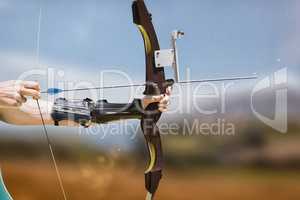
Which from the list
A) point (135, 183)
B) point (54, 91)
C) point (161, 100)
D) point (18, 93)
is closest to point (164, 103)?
point (161, 100)

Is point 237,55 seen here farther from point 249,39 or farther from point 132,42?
point 132,42

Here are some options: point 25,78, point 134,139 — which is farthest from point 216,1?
point 25,78

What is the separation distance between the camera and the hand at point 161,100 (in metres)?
1.84

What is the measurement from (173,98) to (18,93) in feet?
2.45

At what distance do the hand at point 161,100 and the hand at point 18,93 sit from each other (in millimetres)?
559

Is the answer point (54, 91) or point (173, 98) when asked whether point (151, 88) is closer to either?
point (173, 98)

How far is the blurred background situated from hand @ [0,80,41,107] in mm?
82

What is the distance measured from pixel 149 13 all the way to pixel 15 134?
908mm

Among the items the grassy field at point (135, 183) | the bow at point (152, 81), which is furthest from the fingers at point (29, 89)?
the bow at point (152, 81)

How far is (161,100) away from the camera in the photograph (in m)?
1.84

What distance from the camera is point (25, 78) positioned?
2.20 metres

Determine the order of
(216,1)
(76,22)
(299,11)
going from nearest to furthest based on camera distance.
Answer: (299,11) → (216,1) → (76,22)
